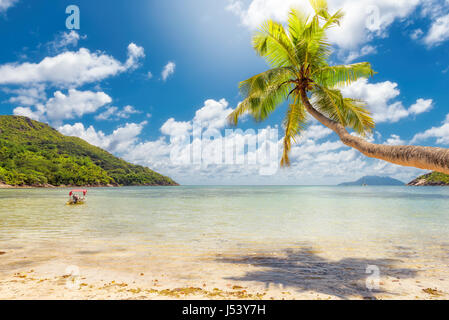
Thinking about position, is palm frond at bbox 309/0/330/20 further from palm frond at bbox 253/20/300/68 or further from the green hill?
the green hill

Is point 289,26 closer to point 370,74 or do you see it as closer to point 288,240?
point 370,74

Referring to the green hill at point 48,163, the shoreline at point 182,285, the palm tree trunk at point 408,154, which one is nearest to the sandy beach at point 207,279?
the shoreline at point 182,285

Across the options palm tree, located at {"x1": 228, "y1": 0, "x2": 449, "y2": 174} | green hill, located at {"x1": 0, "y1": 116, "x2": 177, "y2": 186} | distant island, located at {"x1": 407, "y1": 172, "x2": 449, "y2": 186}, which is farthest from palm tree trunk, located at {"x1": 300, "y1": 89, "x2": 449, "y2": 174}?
distant island, located at {"x1": 407, "y1": 172, "x2": 449, "y2": 186}

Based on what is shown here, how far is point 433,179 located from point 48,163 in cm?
16136

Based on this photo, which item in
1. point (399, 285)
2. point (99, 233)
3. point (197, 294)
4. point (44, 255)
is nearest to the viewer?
point (197, 294)

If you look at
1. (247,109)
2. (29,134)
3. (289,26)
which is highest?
(29,134)

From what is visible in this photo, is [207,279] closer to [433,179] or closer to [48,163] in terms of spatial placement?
[48,163]

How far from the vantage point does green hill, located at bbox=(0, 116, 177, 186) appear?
87562 millimetres

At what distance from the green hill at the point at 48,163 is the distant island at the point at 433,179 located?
142405 millimetres

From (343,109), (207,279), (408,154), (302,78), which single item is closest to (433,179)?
(343,109)
